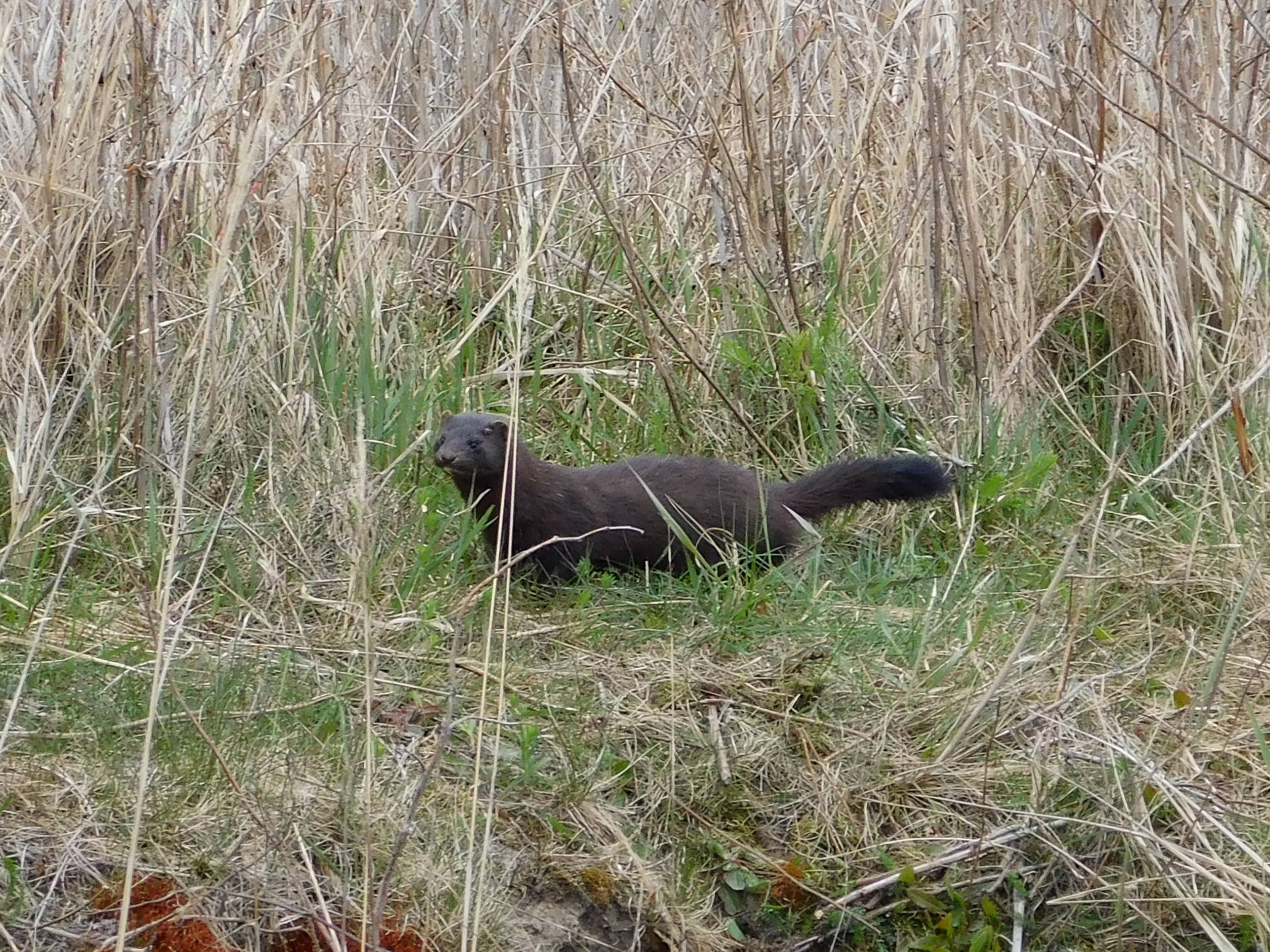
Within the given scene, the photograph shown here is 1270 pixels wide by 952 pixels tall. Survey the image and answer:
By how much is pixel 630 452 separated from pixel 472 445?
0.79 meters

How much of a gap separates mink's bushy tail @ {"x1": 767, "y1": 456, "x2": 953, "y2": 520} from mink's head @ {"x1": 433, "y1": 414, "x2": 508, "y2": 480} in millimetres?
740

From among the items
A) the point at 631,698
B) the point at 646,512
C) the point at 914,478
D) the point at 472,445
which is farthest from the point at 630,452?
the point at 631,698

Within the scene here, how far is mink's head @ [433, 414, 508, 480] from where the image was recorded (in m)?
4.03

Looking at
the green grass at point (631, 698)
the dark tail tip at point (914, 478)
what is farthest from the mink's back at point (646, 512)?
the dark tail tip at point (914, 478)

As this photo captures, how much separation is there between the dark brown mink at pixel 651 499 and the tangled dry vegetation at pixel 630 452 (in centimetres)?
16

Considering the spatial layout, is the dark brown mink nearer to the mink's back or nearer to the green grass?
the mink's back

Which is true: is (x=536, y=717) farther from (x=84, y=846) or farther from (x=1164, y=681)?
(x=1164, y=681)

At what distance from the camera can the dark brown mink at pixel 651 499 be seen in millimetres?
4090

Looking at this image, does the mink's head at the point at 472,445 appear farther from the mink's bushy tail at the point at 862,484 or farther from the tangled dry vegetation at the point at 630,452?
the mink's bushy tail at the point at 862,484

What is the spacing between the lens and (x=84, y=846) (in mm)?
2596

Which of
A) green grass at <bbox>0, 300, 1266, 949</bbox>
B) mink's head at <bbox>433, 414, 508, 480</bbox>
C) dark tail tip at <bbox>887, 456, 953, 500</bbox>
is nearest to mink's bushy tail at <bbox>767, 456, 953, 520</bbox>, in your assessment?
dark tail tip at <bbox>887, 456, 953, 500</bbox>

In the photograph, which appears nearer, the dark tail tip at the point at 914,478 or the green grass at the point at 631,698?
the green grass at the point at 631,698

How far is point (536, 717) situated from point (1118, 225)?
2299 millimetres

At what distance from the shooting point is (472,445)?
4059 millimetres
